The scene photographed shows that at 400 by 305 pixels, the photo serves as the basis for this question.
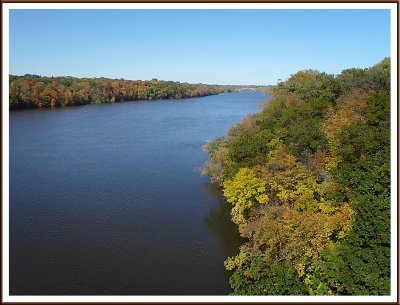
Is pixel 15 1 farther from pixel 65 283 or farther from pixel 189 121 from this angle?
pixel 189 121

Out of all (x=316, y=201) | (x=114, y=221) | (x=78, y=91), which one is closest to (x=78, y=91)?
(x=78, y=91)

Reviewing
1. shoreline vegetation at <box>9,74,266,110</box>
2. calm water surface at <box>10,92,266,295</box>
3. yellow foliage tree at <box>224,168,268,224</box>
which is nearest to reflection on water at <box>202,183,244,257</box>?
calm water surface at <box>10,92,266,295</box>

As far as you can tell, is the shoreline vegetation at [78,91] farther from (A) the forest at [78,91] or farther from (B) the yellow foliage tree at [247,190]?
(B) the yellow foliage tree at [247,190]

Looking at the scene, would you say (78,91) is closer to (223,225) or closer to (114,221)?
(114,221)

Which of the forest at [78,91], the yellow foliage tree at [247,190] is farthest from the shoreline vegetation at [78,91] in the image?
the yellow foliage tree at [247,190]

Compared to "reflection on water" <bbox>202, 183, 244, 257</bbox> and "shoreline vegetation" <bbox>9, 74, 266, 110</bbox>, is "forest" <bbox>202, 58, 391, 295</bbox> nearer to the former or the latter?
"reflection on water" <bbox>202, 183, 244, 257</bbox>
